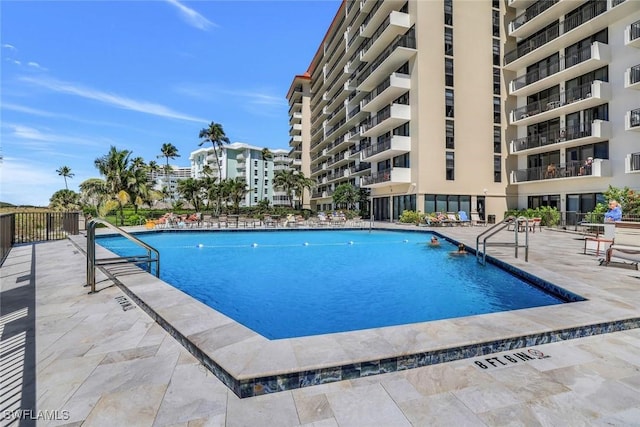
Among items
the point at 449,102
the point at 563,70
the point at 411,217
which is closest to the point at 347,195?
the point at 411,217

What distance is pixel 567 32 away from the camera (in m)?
21.6

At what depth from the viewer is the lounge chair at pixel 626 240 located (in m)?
7.74

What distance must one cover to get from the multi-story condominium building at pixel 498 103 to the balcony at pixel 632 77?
0.53 m

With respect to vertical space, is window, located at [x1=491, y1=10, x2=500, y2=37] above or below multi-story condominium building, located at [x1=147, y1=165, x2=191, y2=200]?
above

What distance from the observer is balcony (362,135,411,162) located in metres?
26.4

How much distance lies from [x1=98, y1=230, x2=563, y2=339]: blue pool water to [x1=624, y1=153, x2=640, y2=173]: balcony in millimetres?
14025

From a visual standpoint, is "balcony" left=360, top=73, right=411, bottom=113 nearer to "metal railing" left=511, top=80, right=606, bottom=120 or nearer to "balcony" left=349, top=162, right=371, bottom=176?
"balcony" left=349, top=162, right=371, bottom=176

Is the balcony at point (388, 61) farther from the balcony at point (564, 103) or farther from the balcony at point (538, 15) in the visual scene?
the balcony at point (564, 103)

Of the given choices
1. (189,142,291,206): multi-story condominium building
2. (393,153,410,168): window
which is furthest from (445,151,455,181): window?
(189,142,291,206): multi-story condominium building

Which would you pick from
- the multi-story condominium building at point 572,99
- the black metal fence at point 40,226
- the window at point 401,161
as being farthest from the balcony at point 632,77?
the black metal fence at point 40,226

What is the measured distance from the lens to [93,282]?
5711mm

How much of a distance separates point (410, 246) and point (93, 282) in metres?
12.3

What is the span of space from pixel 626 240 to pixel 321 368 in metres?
9.87

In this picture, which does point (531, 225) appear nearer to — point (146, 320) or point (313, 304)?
point (313, 304)
